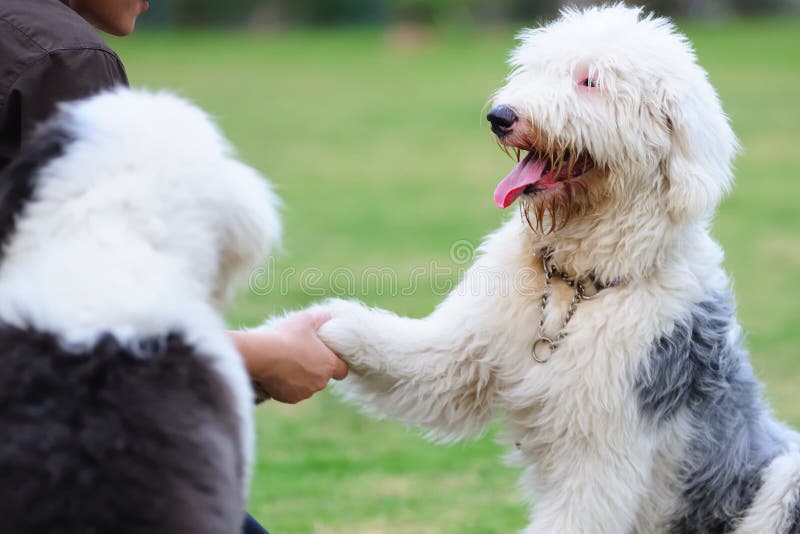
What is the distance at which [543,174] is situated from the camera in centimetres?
304

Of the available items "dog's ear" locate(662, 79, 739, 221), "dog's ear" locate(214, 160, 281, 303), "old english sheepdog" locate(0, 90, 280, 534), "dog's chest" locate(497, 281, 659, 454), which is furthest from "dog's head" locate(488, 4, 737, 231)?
"old english sheepdog" locate(0, 90, 280, 534)

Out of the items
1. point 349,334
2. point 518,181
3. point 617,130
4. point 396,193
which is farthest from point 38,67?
point 396,193

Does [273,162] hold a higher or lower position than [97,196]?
lower

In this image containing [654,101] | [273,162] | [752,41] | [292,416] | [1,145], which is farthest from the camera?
[752,41]

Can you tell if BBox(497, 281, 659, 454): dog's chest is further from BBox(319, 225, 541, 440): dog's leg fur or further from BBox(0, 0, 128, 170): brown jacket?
BBox(0, 0, 128, 170): brown jacket

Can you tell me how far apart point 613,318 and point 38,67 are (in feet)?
5.27

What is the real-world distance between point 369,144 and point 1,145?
38.8 feet

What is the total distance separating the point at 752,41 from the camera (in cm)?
2372

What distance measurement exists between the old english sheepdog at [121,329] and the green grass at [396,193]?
86.3 inches

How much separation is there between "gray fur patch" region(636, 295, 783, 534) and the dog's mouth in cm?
51

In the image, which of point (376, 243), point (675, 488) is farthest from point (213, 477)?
point (376, 243)

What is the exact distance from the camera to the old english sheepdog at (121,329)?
6.32 feet

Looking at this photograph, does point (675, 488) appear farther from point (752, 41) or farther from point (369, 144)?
point (752, 41)

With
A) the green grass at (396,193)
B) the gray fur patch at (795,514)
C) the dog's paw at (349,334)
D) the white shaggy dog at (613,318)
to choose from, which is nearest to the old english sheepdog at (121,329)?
the dog's paw at (349,334)
